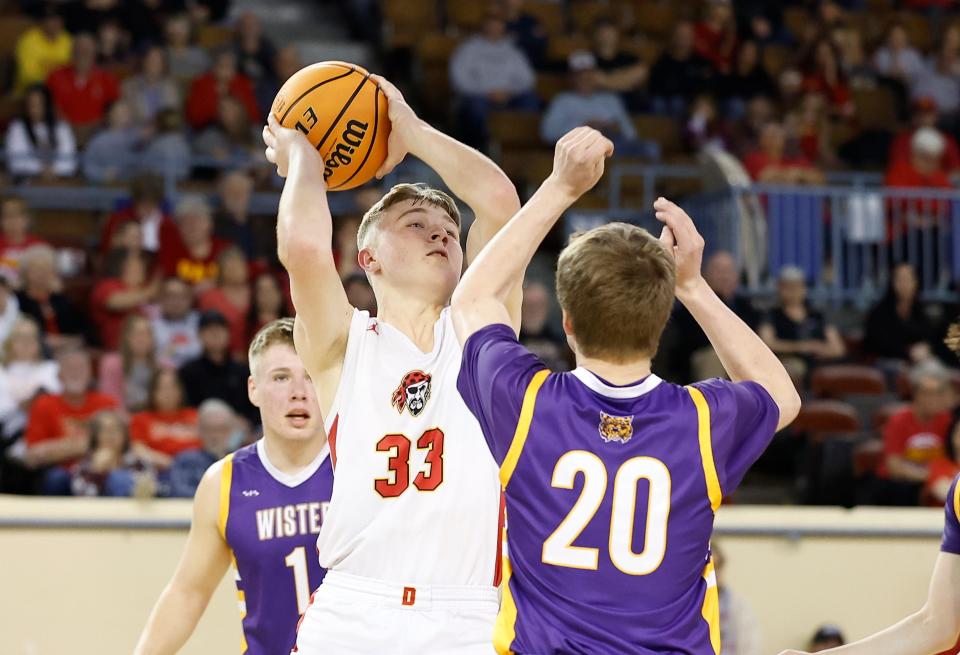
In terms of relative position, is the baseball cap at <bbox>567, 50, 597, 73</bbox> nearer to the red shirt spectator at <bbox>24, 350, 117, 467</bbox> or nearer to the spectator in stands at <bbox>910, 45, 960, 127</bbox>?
the spectator in stands at <bbox>910, 45, 960, 127</bbox>

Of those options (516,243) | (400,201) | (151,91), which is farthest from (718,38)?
(516,243)

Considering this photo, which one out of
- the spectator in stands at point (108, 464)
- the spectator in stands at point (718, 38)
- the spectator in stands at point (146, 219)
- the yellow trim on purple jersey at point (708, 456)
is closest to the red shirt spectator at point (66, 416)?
the spectator in stands at point (108, 464)

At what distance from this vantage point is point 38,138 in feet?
39.9

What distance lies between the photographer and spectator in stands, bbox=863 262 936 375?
11.7m

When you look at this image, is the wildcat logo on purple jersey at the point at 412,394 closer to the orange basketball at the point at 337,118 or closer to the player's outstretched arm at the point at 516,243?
the player's outstretched arm at the point at 516,243

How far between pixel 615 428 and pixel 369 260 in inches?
50.5

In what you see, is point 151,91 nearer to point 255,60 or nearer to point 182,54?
point 182,54

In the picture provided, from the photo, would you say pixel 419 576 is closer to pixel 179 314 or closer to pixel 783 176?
pixel 179 314

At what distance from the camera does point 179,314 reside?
33.5 feet

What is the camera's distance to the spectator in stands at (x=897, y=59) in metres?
15.6

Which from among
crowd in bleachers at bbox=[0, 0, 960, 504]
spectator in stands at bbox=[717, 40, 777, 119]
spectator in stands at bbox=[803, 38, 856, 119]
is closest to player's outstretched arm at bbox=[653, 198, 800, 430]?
crowd in bleachers at bbox=[0, 0, 960, 504]

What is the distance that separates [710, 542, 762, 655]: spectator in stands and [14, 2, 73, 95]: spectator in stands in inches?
316

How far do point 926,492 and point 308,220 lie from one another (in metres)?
5.96

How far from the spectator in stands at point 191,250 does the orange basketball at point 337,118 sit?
645 centimetres
